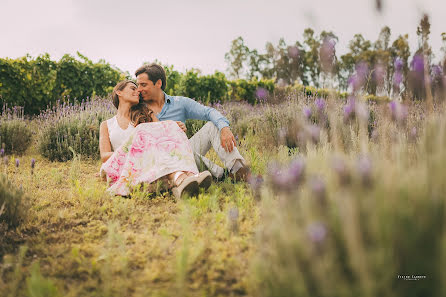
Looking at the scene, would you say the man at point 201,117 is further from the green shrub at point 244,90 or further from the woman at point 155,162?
the green shrub at point 244,90

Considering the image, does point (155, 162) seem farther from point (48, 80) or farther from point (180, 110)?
point (48, 80)

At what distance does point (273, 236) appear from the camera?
4.12ft

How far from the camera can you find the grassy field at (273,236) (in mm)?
980

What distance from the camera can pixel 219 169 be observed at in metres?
3.25

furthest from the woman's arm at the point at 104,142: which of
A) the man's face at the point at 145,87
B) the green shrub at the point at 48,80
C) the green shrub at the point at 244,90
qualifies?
the green shrub at the point at 244,90

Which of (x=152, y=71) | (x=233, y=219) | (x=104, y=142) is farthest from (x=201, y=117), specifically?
(x=233, y=219)

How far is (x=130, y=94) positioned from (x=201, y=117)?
2.65 feet

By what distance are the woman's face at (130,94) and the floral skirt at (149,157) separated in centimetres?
62

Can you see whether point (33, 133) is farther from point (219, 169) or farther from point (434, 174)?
point (434, 174)

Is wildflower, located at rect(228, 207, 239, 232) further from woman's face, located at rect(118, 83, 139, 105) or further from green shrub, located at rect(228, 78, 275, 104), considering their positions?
green shrub, located at rect(228, 78, 275, 104)

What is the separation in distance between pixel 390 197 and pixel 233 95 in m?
9.81

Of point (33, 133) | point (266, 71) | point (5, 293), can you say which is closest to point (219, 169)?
point (5, 293)

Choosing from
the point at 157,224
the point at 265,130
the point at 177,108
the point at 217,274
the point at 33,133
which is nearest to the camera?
the point at 217,274

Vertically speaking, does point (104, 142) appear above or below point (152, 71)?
below
